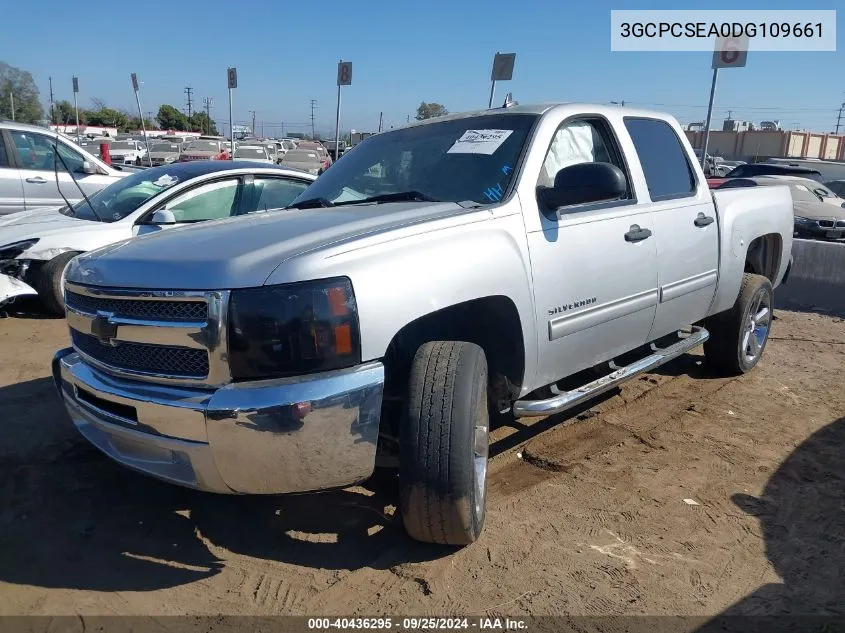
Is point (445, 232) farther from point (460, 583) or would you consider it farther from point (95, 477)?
point (95, 477)

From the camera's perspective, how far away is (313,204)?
378 cm

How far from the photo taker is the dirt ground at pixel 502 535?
2609mm

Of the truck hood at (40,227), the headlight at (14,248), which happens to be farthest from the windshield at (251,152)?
the headlight at (14,248)

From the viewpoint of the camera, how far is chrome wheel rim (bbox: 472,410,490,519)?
2.84 metres

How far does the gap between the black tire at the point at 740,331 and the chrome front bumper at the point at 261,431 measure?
3.61 metres

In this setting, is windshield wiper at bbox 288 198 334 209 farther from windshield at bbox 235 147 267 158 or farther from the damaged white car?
windshield at bbox 235 147 267 158

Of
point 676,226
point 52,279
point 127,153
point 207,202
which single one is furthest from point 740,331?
point 127,153

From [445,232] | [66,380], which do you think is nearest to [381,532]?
[445,232]

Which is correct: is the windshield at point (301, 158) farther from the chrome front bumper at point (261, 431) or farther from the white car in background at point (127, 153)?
the chrome front bumper at point (261, 431)

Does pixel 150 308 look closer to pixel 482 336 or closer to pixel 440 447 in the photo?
pixel 440 447

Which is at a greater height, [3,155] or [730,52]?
[730,52]

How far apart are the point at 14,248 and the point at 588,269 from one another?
17.5 ft

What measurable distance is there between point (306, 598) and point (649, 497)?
1.78 m

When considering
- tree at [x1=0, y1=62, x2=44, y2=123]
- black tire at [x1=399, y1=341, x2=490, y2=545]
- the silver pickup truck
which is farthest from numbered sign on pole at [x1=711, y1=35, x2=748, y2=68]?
tree at [x1=0, y1=62, x2=44, y2=123]
